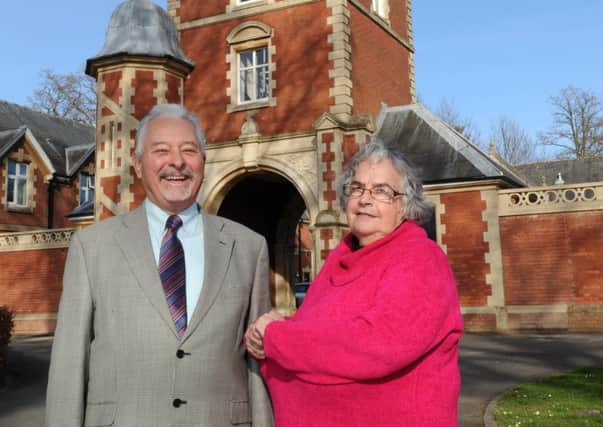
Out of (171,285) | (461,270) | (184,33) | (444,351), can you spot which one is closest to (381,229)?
(444,351)

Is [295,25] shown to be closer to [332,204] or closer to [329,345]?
[332,204]

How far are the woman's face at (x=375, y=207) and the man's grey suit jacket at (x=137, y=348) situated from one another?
2.01 feet

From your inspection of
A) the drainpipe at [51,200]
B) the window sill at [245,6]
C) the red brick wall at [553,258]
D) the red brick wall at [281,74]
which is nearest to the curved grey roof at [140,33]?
the red brick wall at [281,74]

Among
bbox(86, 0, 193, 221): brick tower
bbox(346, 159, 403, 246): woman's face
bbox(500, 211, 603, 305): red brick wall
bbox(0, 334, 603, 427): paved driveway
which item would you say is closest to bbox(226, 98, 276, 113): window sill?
bbox(86, 0, 193, 221): brick tower

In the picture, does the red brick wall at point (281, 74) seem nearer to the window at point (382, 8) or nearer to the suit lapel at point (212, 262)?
the window at point (382, 8)

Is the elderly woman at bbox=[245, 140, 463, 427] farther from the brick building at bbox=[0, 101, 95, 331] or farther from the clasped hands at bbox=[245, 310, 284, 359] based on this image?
the brick building at bbox=[0, 101, 95, 331]

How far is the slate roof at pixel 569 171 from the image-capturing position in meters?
31.1

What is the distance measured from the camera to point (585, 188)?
16.2 metres

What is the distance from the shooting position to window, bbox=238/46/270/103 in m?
18.4

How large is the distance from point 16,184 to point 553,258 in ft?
71.3

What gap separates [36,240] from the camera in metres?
21.4

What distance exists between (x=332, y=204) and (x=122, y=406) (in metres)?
14.2

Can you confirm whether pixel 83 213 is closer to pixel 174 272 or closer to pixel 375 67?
pixel 375 67

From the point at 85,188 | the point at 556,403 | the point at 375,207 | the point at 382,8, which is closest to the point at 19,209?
the point at 85,188
